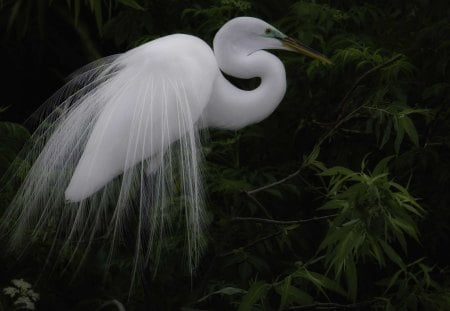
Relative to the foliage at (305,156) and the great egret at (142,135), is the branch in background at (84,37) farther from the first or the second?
the great egret at (142,135)

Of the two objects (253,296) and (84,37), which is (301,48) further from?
(84,37)

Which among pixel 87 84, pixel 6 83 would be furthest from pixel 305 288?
pixel 6 83

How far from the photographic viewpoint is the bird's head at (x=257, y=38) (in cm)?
256

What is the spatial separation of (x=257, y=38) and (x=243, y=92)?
175 mm

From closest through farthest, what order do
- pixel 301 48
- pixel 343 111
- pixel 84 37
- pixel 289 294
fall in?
pixel 289 294
pixel 343 111
pixel 301 48
pixel 84 37

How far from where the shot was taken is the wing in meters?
2.40

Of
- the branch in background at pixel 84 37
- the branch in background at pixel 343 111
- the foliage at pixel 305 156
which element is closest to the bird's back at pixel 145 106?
the foliage at pixel 305 156

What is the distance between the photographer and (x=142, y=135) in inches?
96.0

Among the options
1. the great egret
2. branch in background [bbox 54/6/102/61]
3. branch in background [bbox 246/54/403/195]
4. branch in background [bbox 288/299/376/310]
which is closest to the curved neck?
the great egret

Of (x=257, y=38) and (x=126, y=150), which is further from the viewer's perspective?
(x=257, y=38)

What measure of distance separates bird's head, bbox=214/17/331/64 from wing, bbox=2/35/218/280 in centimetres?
9

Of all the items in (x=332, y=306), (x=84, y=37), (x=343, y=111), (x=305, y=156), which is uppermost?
(x=84, y=37)

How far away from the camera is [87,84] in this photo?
2.69 m

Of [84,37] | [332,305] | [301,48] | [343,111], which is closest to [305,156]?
[343,111]
